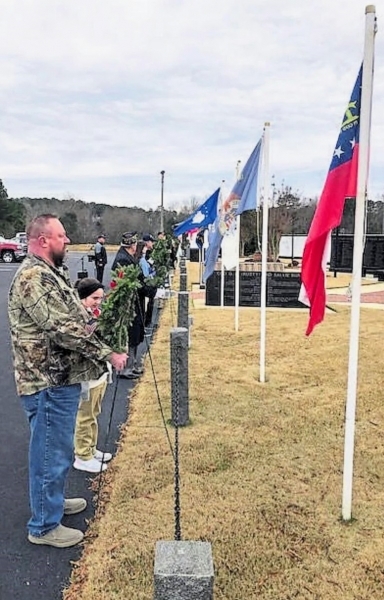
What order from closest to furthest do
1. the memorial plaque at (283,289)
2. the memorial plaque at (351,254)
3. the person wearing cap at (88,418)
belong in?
the person wearing cap at (88,418), the memorial plaque at (283,289), the memorial plaque at (351,254)

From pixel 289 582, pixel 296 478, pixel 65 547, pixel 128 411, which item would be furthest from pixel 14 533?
pixel 128 411

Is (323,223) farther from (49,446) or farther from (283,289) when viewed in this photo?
(283,289)

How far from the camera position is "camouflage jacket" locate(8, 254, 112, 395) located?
2975 millimetres

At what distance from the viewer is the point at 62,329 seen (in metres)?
2.96

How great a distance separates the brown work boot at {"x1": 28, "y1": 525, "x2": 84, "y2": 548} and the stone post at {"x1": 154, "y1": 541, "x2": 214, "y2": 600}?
57.6 inches

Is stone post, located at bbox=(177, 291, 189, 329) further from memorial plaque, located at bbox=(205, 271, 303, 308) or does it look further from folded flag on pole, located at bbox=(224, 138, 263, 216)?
memorial plaque, located at bbox=(205, 271, 303, 308)

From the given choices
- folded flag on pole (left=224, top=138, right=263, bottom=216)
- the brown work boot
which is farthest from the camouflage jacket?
folded flag on pole (left=224, top=138, right=263, bottom=216)

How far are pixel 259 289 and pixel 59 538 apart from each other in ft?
35.3

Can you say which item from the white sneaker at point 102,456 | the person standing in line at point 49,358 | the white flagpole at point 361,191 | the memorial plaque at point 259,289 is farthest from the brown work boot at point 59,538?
the memorial plaque at point 259,289

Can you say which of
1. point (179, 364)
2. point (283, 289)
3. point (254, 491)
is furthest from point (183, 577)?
point (283, 289)

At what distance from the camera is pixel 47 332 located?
2984 millimetres

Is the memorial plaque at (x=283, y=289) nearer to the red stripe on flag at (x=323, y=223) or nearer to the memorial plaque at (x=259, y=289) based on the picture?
the memorial plaque at (x=259, y=289)

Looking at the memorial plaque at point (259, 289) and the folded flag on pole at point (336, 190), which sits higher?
the folded flag on pole at point (336, 190)

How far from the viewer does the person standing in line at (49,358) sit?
2998 mm
